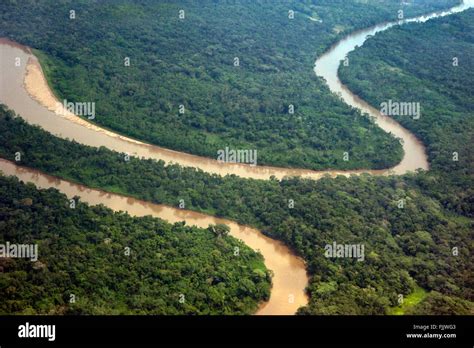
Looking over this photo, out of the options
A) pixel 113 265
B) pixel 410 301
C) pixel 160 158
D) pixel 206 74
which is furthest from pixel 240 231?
pixel 206 74

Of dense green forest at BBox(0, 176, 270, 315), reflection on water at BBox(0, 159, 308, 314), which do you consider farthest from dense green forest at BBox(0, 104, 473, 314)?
dense green forest at BBox(0, 176, 270, 315)

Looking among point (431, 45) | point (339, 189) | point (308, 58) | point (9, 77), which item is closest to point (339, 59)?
point (308, 58)

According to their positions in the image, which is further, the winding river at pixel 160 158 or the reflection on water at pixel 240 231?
the winding river at pixel 160 158

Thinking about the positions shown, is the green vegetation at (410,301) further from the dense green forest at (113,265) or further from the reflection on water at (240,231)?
the dense green forest at (113,265)

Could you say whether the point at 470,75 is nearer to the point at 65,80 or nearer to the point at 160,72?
the point at 160,72

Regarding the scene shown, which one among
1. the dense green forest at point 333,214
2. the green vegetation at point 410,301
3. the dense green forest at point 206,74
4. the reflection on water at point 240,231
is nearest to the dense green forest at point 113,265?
the reflection on water at point 240,231

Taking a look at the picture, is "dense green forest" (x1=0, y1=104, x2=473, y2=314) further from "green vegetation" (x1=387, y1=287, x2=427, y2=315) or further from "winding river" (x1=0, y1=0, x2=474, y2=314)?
"winding river" (x1=0, y1=0, x2=474, y2=314)

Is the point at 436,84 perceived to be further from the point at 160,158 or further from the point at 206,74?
the point at 160,158
